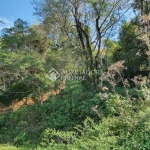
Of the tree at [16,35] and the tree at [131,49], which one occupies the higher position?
the tree at [16,35]

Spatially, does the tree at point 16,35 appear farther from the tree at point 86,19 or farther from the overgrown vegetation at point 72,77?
the tree at point 86,19

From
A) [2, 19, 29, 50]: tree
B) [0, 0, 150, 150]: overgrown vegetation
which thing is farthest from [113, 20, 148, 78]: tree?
[2, 19, 29, 50]: tree

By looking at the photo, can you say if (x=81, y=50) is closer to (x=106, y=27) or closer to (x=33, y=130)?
(x=106, y=27)

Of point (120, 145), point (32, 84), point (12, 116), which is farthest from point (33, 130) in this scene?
point (120, 145)

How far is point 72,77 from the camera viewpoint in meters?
13.3

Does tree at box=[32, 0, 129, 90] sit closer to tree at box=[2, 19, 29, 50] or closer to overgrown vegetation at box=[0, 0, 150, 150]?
overgrown vegetation at box=[0, 0, 150, 150]

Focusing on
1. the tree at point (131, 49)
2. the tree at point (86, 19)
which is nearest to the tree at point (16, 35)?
the tree at point (86, 19)

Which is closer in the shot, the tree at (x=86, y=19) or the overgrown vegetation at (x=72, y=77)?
A: the overgrown vegetation at (x=72, y=77)

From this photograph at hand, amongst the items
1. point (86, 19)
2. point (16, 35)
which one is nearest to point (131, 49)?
point (86, 19)

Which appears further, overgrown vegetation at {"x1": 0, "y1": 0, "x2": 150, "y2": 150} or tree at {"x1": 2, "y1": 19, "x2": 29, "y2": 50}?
tree at {"x1": 2, "y1": 19, "x2": 29, "y2": 50}

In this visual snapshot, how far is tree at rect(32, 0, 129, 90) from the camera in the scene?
539 inches

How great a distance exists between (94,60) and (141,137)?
10703 mm

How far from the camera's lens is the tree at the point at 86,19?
44.9 feet

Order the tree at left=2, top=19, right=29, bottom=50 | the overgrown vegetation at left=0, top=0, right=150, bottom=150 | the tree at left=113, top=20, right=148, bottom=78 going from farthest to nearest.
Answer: the tree at left=2, top=19, right=29, bottom=50 < the tree at left=113, top=20, right=148, bottom=78 < the overgrown vegetation at left=0, top=0, right=150, bottom=150
